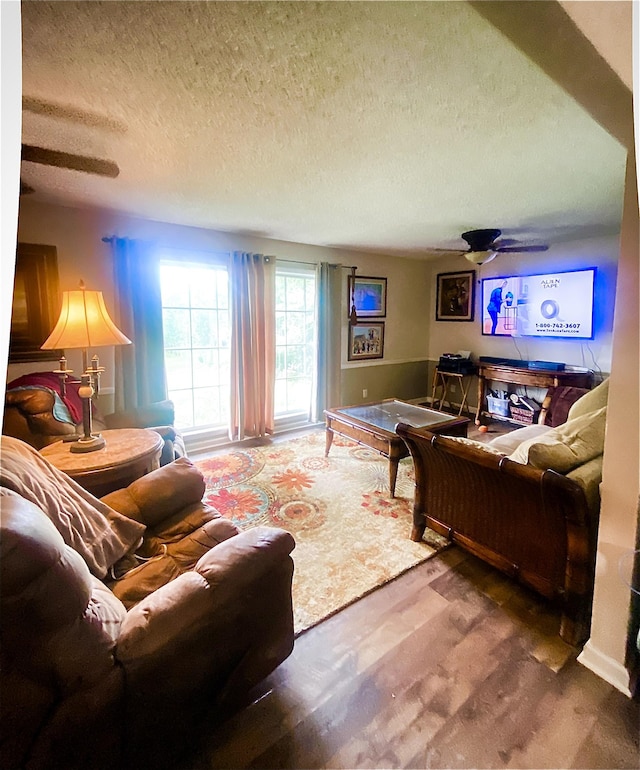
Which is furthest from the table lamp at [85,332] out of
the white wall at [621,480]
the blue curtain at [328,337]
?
the blue curtain at [328,337]

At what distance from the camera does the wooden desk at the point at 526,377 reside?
4.11 metres

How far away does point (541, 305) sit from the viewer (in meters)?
4.47

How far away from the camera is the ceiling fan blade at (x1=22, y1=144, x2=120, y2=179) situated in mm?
1901

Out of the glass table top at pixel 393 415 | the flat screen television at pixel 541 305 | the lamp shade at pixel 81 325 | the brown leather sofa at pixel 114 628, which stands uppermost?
the flat screen television at pixel 541 305

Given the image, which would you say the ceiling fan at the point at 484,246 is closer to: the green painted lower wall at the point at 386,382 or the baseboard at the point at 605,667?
the green painted lower wall at the point at 386,382

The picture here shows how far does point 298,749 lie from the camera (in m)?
1.24

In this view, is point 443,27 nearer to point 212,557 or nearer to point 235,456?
point 212,557

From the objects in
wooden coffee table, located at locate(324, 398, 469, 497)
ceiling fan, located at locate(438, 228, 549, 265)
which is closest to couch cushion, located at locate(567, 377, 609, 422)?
wooden coffee table, located at locate(324, 398, 469, 497)

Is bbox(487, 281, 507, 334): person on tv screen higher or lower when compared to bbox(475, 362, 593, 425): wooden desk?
higher

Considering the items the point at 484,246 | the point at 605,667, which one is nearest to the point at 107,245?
the point at 484,246

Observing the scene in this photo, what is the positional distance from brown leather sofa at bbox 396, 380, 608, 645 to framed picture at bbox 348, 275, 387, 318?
10.5 feet

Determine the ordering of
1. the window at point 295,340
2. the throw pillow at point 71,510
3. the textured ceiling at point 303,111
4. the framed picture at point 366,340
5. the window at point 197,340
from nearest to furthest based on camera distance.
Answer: the textured ceiling at point 303,111 → the throw pillow at point 71,510 → the window at point 197,340 → the window at point 295,340 → the framed picture at point 366,340

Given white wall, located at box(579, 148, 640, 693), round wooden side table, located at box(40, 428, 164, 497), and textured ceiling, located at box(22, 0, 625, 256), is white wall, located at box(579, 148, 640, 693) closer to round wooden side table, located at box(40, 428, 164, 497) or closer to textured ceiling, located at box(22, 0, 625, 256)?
textured ceiling, located at box(22, 0, 625, 256)

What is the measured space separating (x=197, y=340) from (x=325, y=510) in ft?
7.55
